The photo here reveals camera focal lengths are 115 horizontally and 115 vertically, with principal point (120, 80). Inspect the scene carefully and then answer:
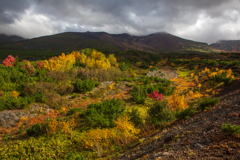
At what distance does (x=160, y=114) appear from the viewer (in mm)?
7770

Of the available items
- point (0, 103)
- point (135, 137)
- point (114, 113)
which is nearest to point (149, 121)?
point (135, 137)

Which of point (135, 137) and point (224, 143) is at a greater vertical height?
point (224, 143)

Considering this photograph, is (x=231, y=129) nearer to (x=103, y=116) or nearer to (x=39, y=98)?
(x=103, y=116)

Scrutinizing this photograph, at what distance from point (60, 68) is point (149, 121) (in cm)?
2170

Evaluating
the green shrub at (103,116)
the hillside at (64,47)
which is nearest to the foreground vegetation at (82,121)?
the green shrub at (103,116)

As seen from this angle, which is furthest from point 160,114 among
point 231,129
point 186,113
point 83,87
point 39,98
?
point 39,98

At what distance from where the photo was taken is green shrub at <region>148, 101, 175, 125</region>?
24.3 ft

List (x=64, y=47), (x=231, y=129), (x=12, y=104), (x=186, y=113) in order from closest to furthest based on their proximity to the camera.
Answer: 1. (x=231, y=129)
2. (x=186, y=113)
3. (x=12, y=104)
4. (x=64, y=47)

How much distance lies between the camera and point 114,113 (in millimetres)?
8984

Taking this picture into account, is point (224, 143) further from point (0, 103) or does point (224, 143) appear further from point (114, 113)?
point (0, 103)

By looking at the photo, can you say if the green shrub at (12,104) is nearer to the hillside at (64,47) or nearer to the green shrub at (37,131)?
the green shrub at (37,131)

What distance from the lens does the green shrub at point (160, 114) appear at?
742cm

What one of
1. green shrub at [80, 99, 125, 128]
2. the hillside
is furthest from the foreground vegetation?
the hillside

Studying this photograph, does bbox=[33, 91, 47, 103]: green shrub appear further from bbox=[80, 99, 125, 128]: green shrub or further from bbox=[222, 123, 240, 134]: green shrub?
bbox=[222, 123, 240, 134]: green shrub
